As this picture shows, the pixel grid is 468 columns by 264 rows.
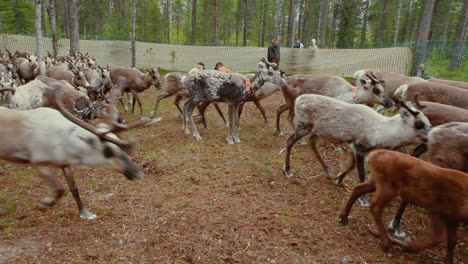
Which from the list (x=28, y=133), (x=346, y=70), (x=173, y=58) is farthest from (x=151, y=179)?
(x=173, y=58)

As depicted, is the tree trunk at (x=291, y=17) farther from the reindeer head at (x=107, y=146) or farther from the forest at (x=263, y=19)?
the reindeer head at (x=107, y=146)

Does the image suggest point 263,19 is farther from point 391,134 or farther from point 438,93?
point 391,134

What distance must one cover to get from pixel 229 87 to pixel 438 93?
14.5ft

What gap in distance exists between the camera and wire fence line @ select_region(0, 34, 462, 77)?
14.9 m

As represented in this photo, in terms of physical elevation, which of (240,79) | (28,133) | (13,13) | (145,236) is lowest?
(145,236)

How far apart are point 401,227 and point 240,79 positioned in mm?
4827

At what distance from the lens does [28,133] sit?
12.8 ft

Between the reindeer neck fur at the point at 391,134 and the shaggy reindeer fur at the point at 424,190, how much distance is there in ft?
2.96

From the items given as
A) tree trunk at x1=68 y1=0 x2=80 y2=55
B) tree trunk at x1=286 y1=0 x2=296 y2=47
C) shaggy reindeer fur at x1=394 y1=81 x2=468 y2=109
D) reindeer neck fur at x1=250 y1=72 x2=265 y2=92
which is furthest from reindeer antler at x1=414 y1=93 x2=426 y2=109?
tree trunk at x1=68 y1=0 x2=80 y2=55

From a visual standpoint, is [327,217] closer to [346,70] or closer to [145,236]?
[145,236]

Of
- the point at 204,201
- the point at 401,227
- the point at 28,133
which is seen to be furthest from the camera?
the point at 204,201

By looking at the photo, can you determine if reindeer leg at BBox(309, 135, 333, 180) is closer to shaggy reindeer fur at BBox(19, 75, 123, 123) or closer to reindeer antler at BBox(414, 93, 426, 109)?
reindeer antler at BBox(414, 93, 426, 109)

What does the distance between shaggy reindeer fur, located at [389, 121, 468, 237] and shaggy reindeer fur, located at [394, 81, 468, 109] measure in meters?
1.93

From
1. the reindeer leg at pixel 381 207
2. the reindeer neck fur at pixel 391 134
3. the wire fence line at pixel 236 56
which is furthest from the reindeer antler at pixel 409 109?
the wire fence line at pixel 236 56
